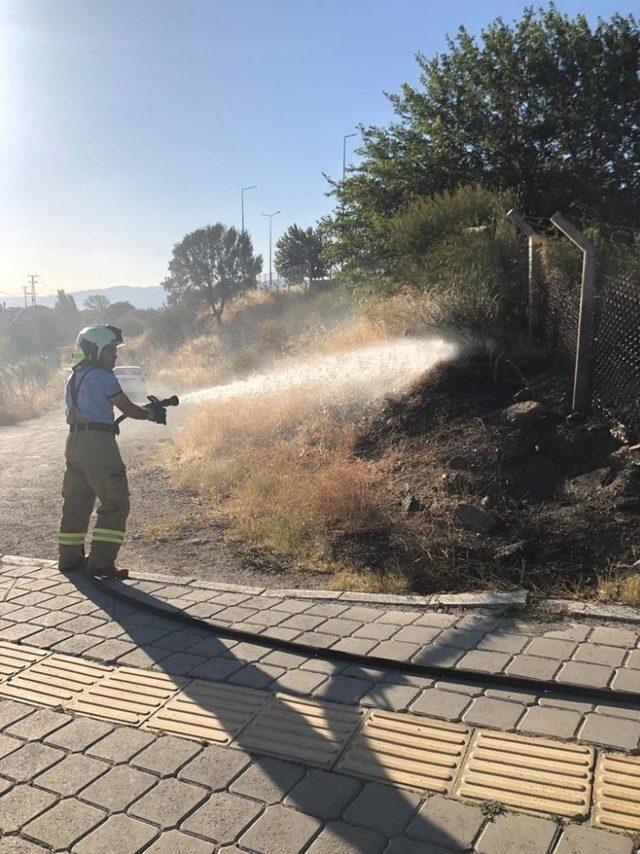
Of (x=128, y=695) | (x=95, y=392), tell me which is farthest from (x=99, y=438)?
(x=128, y=695)

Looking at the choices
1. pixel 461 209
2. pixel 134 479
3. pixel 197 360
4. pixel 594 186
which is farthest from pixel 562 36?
pixel 197 360

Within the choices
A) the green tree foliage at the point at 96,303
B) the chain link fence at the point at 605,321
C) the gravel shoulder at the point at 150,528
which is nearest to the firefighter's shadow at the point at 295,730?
the gravel shoulder at the point at 150,528

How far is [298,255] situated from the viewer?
44.2 m

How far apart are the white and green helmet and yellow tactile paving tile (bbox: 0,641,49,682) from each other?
81.5 inches

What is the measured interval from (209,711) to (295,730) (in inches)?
17.3

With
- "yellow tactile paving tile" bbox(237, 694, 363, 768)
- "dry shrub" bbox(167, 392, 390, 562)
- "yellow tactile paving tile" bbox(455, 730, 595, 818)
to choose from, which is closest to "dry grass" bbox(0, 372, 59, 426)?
"dry shrub" bbox(167, 392, 390, 562)

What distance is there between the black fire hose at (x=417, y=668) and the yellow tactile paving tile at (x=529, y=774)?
1.30 feet

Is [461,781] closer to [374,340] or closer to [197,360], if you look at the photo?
[374,340]

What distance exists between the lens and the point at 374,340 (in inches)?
401

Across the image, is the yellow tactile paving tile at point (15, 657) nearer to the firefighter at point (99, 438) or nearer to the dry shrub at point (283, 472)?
the firefighter at point (99, 438)

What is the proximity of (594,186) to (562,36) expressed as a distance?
4572 millimetres

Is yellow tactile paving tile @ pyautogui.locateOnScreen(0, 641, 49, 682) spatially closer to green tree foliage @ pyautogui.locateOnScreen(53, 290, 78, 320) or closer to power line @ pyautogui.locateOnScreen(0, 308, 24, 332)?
power line @ pyautogui.locateOnScreen(0, 308, 24, 332)

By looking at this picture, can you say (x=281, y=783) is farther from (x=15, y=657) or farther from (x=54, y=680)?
(x=15, y=657)

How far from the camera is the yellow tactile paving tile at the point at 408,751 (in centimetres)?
262
